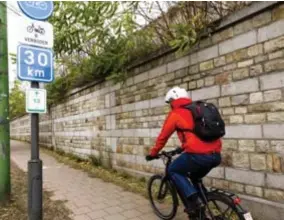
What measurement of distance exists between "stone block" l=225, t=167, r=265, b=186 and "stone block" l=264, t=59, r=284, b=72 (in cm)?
133

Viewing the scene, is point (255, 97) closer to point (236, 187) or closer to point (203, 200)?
point (236, 187)

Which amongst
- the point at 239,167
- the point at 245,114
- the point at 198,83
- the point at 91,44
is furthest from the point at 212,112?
the point at 91,44

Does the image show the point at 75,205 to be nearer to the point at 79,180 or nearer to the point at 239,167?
the point at 79,180

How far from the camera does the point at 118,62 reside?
791 cm

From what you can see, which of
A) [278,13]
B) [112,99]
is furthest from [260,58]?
[112,99]

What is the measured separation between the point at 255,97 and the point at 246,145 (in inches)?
26.3

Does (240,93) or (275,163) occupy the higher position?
(240,93)

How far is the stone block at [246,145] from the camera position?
14.5 feet

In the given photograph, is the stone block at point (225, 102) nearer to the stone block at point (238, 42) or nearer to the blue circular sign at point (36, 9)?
the stone block at point (238, 42)

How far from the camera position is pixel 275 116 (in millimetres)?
4059

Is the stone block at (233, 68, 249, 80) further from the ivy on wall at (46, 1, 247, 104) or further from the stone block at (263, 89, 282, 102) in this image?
the ivy on wall at (46, 1, 247, 104)

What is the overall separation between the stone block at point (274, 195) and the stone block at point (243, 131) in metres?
0.69

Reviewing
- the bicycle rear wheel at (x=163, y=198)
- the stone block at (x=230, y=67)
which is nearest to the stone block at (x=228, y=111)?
the stone block at (x=230, y=67)

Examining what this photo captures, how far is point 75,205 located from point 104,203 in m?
0.48
